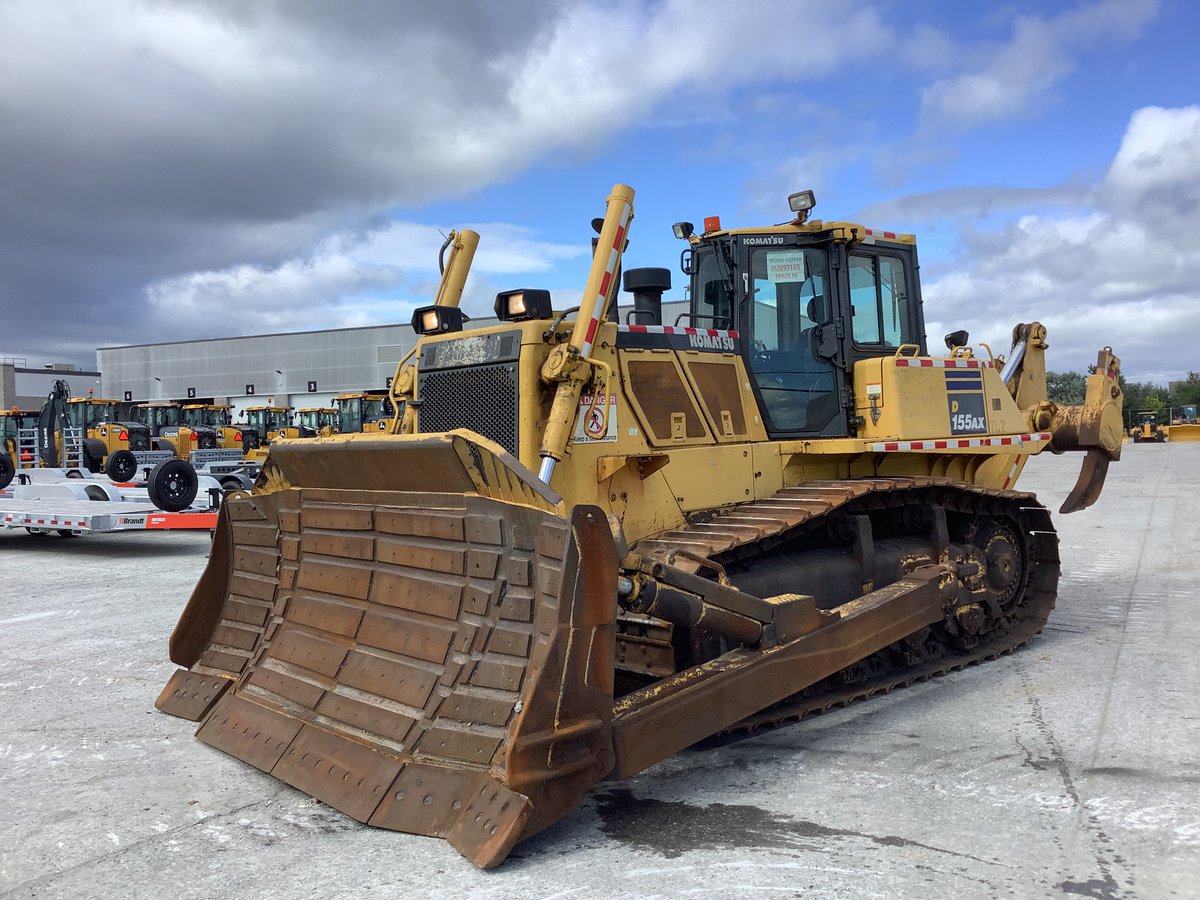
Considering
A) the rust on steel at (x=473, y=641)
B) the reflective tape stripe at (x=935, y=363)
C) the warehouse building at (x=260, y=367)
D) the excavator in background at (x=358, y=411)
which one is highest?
the warehouse building at (x=260, y=367)

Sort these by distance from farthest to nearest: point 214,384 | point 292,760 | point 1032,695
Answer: point 214,384 → point 1032,695 → point 292,760

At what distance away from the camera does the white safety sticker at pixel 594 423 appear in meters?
5.09

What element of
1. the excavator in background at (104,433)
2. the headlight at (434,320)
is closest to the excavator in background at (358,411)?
the excavator in background at (104,433)

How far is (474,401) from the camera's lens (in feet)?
17.7

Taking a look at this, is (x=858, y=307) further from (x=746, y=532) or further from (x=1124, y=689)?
(x=1124, y=689)

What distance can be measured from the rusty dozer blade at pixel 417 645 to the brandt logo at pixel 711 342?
7.22ft

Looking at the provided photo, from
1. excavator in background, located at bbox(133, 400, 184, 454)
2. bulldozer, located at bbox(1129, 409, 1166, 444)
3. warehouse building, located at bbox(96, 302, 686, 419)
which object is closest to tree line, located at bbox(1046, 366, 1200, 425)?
bulldozer, located at bbox(1129, 409, 1166, 444)

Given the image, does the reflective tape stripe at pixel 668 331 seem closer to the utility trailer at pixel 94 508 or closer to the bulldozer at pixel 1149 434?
the utility trailer at pixel 94 508

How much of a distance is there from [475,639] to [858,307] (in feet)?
12.5

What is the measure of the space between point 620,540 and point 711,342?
2.57 meters

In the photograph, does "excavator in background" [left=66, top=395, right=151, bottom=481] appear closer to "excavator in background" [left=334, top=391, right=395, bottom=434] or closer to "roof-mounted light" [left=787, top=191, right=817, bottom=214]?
"excavator in background" [left=334, top=391, right=395, bottom=434]

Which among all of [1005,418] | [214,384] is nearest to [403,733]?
[1005,418]

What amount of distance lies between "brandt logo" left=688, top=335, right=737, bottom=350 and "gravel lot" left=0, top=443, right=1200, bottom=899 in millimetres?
2268

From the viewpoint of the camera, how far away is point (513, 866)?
3.44 metres
